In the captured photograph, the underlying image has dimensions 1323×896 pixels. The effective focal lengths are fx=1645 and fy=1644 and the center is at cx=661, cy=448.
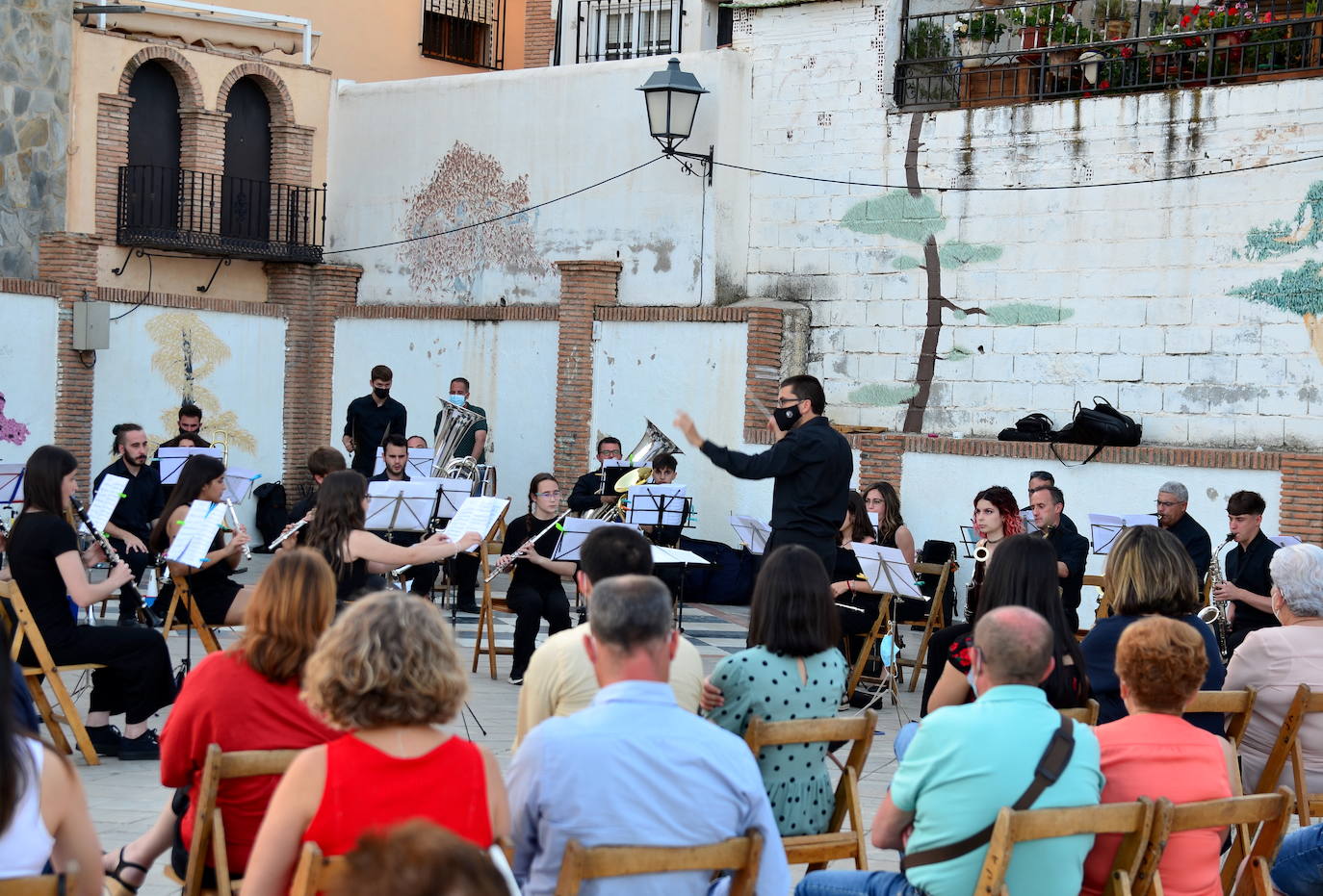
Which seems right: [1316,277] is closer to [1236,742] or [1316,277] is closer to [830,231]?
[830,231]

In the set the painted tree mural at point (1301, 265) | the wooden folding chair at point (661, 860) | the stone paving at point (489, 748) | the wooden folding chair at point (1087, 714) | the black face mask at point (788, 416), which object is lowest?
the stone paving at point (489, 748)

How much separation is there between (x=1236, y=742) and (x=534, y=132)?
1315cm

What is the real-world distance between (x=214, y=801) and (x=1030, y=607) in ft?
8.68

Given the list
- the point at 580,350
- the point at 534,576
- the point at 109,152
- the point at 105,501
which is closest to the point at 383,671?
the point at 105,501

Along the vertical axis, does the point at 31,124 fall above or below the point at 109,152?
above

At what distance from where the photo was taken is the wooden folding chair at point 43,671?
22.2 feet

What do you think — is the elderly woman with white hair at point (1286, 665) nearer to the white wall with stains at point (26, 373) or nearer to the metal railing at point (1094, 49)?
the metal railing at point (1094, 49)

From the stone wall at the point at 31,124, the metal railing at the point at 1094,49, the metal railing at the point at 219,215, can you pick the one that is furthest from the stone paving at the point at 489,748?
the stone wall at the point at 31,124

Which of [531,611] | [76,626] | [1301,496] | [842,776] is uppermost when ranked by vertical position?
[1301,496]

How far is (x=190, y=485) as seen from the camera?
26.1 ft

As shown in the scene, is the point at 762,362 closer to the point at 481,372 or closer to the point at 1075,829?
the point at 481,372

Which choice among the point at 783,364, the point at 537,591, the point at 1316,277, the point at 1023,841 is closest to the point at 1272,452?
the point at 1316,277

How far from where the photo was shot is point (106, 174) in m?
17.3

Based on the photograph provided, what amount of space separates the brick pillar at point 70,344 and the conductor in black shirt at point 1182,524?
11.2 meters
